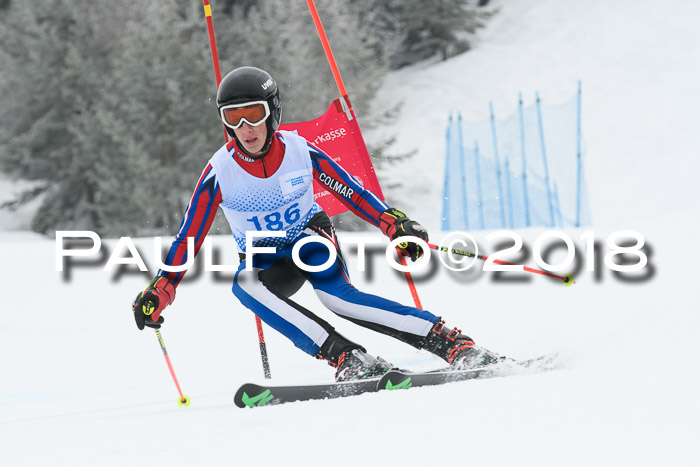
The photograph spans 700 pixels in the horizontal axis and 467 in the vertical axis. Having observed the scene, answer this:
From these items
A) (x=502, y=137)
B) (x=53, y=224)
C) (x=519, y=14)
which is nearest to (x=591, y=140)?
(x=502, y=137)

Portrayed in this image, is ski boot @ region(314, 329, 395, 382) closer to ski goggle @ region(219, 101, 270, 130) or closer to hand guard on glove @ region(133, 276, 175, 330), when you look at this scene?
hand guard on glove @ region(133, 276, 175, 330)

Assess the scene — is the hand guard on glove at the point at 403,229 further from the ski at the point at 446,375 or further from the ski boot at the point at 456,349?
the ski at the point at 446,375

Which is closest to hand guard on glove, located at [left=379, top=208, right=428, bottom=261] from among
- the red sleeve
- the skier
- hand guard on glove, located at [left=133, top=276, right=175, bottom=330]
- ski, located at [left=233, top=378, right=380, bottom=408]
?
the skier

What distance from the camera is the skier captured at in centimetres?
319

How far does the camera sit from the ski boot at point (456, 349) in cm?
313

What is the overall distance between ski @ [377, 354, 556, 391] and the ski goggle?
1232mm

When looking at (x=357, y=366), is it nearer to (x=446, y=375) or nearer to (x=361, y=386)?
(x=361, y=386)

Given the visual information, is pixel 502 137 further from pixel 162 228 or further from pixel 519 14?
pixel 519 14

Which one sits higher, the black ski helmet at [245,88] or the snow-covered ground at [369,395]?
the black ski helmet at [245,88]

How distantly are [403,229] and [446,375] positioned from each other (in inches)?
25.9

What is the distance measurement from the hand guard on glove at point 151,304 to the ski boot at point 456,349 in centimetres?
115
